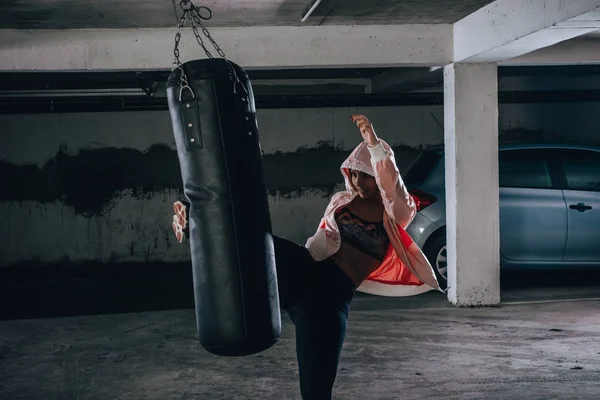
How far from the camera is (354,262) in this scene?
3.85 m

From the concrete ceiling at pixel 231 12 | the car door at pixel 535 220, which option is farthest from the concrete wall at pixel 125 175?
the concrete ceiling at pixel 231 12

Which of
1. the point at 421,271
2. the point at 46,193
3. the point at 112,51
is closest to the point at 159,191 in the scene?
the point at 46,193

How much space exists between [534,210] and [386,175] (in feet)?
13.1

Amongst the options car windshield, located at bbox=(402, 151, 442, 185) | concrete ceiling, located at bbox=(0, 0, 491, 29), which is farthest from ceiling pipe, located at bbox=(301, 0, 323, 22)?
car windshield, located at bbox=(402, 151, 442, 185)

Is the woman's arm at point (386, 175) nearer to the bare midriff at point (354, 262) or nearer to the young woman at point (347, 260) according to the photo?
the young woman at point (347, 260)

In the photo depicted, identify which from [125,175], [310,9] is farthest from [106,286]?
[310,9]

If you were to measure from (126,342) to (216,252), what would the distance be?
301cm

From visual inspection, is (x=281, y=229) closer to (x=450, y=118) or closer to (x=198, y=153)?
(x=450, y=118)

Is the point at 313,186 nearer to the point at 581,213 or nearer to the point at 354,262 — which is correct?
the point at 581,213

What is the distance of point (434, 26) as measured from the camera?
269 inches

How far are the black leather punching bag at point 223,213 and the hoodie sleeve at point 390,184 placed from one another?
80cm

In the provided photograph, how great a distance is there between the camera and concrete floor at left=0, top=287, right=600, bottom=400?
4.45 m

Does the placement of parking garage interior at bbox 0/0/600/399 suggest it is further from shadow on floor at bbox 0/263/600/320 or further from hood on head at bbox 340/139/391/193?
hood on head at bbox 340/139/391/193

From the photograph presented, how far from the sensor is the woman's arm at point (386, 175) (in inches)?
146
